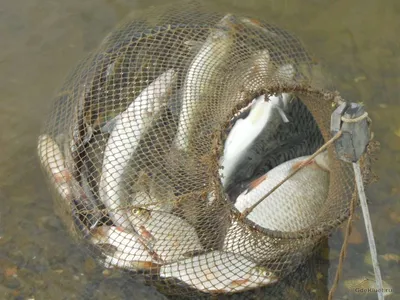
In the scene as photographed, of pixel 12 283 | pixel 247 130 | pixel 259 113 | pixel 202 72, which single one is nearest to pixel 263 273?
pixel 247 130

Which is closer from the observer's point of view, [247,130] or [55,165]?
[55,165]

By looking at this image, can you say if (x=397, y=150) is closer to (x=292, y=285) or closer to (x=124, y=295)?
(x=292, y=285)

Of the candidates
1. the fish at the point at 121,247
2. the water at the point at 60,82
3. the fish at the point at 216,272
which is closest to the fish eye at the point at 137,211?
the fish at the point at 121,247

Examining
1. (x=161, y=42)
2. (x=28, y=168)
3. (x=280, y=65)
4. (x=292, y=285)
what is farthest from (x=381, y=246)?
(x=28, y=168)

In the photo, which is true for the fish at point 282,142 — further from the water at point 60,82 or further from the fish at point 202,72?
the water at point 60,82

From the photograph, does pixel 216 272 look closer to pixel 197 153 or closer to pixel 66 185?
pixel 197 153
